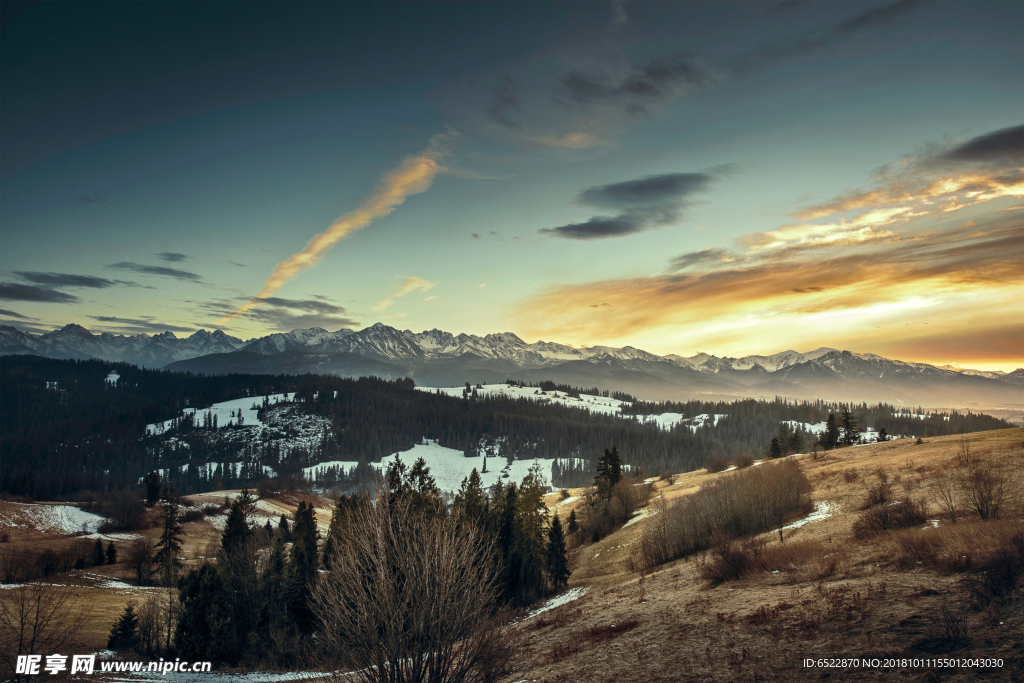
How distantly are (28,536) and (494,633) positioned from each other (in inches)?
4850

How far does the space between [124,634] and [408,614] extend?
4047 cm

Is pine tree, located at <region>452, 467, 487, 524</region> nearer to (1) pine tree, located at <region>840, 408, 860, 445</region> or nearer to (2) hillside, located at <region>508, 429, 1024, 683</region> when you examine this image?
(2) hillside, located at <region>508, 429, 1024, 683</region>

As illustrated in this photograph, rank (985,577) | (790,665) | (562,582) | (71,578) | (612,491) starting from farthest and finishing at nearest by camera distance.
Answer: (612,491), (71,578), (562,582), (985,577), (790,665)

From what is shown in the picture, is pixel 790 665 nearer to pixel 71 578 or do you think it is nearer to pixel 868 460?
pixel 868 460

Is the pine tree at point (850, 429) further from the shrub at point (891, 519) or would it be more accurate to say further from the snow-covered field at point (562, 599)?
the snow-covered field at point (562, 599)

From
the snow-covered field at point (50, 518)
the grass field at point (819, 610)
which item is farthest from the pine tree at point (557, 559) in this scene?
the snow-covered field at point (50, 518)

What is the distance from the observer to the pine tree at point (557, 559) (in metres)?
50.1

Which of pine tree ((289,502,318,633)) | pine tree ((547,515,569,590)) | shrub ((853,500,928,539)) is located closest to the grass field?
shrub ((853,500,928,539))

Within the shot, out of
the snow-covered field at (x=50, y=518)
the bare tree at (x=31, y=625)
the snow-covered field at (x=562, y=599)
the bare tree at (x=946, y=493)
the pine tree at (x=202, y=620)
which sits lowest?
the snow-covered field at (x=50, y=518)

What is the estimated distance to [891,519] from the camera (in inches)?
1143

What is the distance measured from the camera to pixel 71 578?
2445 inches

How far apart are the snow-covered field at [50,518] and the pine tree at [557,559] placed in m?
108

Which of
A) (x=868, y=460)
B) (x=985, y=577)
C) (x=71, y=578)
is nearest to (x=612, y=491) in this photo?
(x=868, y=460)

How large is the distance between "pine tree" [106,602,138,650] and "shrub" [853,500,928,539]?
55577 mm
